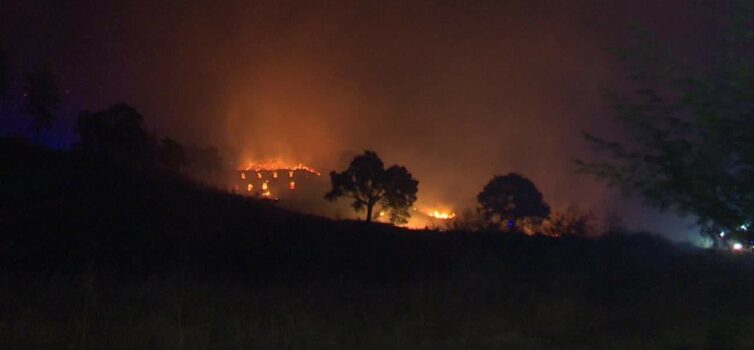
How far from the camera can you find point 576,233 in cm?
4806

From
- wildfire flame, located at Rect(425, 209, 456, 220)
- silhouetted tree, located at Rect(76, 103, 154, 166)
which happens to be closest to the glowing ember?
wildfire flame, located at Rect(425, 209, 456, 220)

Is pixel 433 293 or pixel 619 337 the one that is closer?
pixel 619 337

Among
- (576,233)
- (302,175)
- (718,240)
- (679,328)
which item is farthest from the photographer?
(302,175)

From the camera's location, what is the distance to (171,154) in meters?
67.6

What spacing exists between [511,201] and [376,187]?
1045 cm

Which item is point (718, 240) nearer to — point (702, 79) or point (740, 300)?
point (702, 79)

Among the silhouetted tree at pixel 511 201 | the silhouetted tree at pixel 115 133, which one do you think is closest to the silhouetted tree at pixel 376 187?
the silhouetted tree at pixel 511 201

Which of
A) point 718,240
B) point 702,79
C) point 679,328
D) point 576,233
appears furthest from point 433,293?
point 576,233

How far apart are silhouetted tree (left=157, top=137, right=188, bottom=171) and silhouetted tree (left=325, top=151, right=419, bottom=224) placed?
16449 millimetres

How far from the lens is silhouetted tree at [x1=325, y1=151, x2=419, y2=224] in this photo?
57.8 m

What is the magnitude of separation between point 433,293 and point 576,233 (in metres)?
36.6

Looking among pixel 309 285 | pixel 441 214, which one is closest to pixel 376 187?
pixel 441 214

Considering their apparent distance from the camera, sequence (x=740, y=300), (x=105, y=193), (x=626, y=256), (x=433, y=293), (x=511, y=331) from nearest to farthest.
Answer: (x=511, y=331) < (x=433, y=293) < (x=740, y=300) < (x=626, y=256) < (x=105, y=193)

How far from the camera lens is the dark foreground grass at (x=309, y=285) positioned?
922cm
